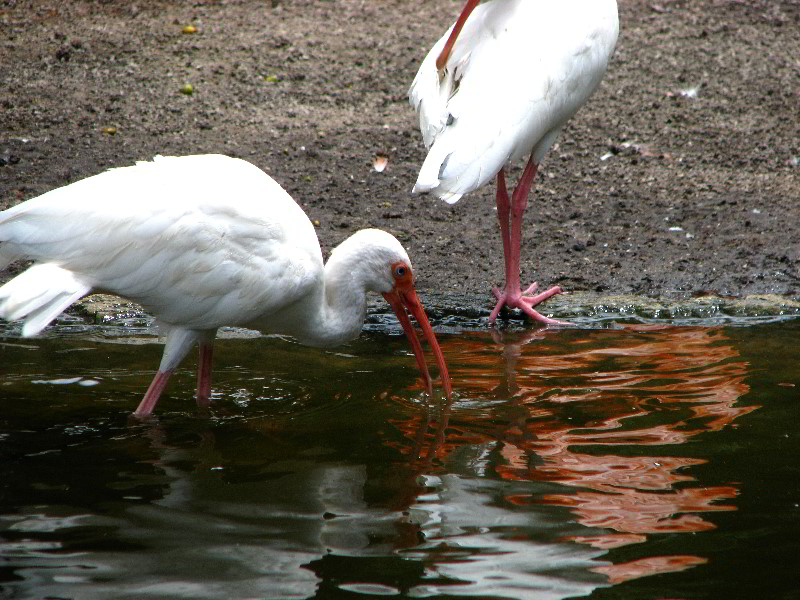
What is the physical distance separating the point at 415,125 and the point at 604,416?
14.7 feet

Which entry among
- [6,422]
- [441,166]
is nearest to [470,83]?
[441,166]

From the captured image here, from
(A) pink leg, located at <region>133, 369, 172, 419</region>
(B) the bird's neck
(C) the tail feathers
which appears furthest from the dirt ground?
(C) the tail feathers

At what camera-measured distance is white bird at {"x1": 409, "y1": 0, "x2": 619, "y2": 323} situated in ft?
19.4

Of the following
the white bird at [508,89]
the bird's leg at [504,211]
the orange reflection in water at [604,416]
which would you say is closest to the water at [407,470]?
the orange reflection in water at [604,416]

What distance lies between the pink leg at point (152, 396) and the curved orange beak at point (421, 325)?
113 cm

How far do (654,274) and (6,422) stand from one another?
13.2 ft

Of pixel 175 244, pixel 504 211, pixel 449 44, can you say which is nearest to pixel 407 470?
pixel 175 244

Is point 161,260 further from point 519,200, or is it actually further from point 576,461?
point 519,200

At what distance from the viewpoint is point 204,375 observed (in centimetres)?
516

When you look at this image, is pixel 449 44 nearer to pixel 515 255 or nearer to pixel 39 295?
pixel 515 255

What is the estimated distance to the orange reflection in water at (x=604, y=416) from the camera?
3955 mm

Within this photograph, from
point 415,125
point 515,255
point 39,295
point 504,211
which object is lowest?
point 39,295

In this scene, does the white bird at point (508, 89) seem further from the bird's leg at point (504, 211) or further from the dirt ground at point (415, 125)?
the dirt ground at point (415, 125)

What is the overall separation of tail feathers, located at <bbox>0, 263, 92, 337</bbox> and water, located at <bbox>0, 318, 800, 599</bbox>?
20.7 inches
